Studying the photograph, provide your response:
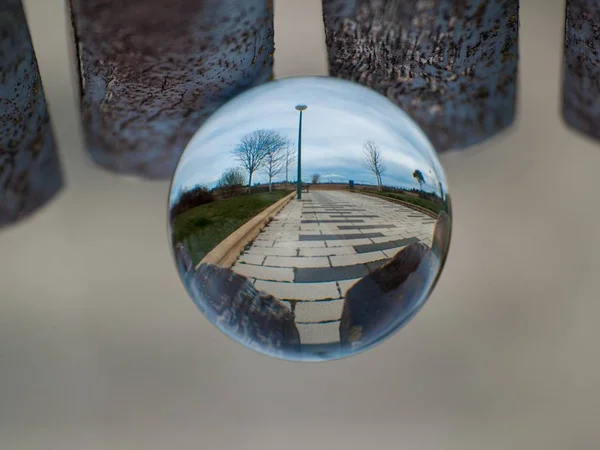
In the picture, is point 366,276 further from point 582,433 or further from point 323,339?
point 582,433

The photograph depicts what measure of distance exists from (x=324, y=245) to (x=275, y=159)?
2.0 inches

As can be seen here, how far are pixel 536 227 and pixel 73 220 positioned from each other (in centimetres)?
59

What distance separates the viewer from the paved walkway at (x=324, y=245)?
1.03ft

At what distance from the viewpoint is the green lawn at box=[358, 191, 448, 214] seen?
12.6 inches

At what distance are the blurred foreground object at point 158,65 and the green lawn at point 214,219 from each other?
0.33 ft

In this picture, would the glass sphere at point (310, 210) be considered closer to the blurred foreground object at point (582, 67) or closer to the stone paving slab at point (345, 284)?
the stone paving slab at point (345, 284)

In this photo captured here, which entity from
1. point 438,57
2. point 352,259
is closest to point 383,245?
point 352,259

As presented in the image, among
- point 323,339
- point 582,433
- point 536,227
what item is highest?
point 536,227

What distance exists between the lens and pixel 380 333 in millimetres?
372

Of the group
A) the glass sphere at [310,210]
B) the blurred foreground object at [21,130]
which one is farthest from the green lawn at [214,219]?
the blurred foreground object at [21,130]

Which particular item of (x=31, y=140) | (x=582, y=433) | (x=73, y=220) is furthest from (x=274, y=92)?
(x=582, y=433)

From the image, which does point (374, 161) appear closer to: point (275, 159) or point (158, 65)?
point (275, 159)

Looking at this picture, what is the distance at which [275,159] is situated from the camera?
309 mm

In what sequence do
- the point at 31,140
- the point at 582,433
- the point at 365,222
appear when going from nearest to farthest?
the point at 365,222, the point at 31,140, the point at 582,433
